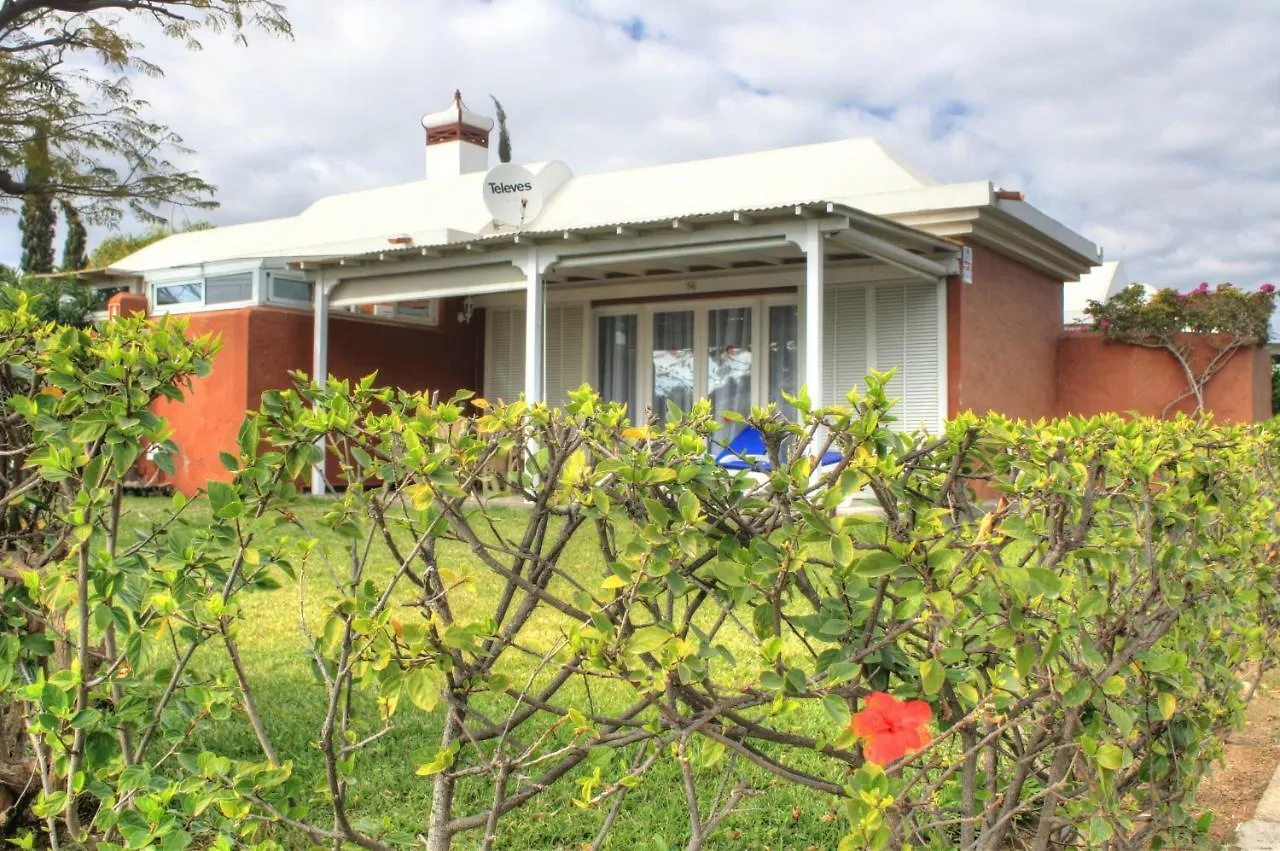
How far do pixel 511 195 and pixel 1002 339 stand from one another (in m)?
6.56

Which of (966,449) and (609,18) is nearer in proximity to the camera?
(966,449)

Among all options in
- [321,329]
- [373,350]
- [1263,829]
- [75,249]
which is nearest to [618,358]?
[373,350]

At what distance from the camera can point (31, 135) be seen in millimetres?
22422

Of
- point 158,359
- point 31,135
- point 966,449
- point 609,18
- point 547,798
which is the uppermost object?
point 31,135

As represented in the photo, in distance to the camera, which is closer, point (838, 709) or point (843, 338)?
point (838, 709)

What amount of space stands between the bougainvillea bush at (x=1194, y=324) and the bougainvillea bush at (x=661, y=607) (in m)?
12.5

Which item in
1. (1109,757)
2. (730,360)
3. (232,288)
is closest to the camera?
(1109,757)

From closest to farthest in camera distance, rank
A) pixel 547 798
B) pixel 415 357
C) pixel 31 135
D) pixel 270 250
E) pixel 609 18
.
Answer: pixel 547 798 → pixel 609 18 → pixel 415 357 → pixel 270 250 → pixel 31 135

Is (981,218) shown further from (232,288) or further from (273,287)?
(232,288)

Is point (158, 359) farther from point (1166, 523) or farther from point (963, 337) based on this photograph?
point (963, 337)

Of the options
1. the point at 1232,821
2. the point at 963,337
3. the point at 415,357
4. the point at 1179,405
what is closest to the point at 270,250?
the point at 415,357

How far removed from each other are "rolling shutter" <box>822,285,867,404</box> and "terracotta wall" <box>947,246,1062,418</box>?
1092mm

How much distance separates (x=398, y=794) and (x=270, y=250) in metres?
15.9

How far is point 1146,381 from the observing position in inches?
560
